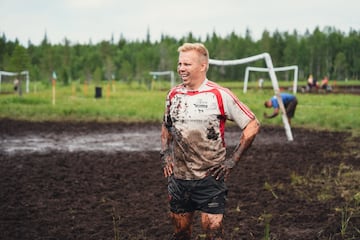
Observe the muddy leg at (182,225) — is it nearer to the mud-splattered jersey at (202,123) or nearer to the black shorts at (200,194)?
the black shorts at (200,194)

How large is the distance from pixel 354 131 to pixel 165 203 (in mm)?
10196

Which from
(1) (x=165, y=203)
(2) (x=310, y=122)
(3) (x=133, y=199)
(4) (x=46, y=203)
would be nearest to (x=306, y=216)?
(1) (x=165, y=203)

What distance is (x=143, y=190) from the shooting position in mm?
7715

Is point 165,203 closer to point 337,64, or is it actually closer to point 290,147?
point 290,147

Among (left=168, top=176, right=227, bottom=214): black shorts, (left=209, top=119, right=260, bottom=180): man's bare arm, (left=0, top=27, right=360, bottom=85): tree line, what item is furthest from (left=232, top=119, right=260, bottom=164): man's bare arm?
(left=0, top=27, right=360, bottom=85): tree line

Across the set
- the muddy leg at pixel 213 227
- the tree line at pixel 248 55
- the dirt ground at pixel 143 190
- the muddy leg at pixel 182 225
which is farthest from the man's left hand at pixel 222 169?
the tree line at pixel 248 55

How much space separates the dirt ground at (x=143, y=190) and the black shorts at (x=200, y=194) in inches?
19.2

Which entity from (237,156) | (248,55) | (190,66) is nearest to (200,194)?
(237,156)

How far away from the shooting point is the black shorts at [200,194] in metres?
3.76

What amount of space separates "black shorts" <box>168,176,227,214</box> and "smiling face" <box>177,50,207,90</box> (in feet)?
2.52

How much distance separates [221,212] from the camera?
12.4ft

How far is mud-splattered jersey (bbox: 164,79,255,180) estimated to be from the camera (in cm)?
371

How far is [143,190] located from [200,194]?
13.2 feet

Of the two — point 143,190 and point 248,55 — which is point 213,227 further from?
point 248,55
